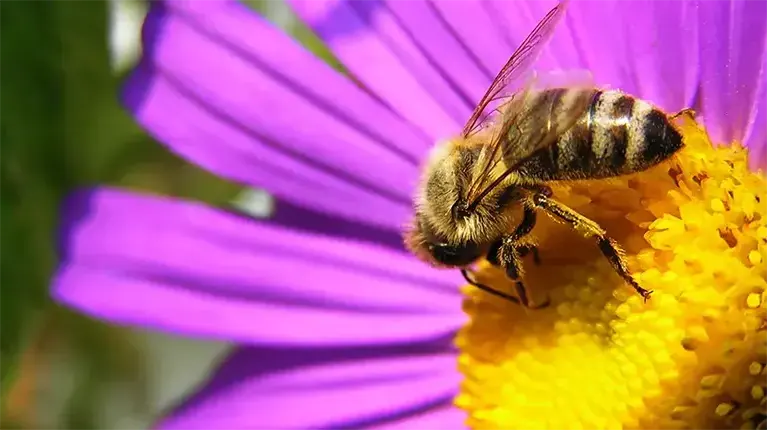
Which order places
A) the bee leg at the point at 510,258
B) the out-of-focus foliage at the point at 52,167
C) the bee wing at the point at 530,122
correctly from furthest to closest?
the out-of-focus foliage at the point at 52,167, the bee leg at the point at 510,258, the bee wing at the point at 530,122

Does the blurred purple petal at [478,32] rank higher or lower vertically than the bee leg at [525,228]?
higher

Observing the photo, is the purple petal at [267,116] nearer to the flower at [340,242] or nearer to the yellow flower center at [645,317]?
the flower at [340,242]

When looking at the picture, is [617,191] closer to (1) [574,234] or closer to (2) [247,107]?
(1) [574,234]

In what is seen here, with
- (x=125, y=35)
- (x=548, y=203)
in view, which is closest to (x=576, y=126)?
(x=548, y=203)

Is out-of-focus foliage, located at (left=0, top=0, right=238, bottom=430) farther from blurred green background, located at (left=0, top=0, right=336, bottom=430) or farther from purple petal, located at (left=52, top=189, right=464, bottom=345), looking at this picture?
purple petal, located at (left=52, top=189, right=464, bottom=345)

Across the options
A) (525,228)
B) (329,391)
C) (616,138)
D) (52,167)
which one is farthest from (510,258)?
(52,167)

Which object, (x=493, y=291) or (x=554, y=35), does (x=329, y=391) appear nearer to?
(x=493, y=291)

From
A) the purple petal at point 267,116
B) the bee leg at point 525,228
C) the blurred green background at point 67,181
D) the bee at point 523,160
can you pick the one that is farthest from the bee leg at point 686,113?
the blurred green background at point 67,181
